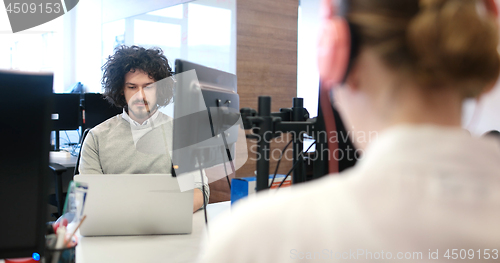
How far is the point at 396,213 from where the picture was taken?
37cm

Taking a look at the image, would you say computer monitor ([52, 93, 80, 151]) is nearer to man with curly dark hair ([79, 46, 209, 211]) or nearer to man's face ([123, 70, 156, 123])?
man with curly dark hair ([79, 46, 209, 211])

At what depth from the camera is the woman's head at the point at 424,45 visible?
384 millimetres

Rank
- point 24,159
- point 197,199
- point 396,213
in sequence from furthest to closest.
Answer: point 197,199, point 24,159, point 396,213

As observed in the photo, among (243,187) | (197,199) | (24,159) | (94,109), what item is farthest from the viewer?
(94,109)

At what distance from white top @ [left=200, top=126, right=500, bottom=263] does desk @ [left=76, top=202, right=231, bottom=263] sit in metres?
0.79

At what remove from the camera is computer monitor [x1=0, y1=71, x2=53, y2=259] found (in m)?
0.73

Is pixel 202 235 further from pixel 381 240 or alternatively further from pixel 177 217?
pixel 381 240

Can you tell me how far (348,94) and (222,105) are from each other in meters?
0.61

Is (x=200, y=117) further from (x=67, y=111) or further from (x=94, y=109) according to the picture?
(x=67, y=111)

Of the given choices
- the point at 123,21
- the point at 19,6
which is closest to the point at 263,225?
the point at 123,21

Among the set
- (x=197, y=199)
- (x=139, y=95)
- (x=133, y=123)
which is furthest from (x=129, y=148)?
(x=197, y=199)

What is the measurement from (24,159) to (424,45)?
2.38 feet

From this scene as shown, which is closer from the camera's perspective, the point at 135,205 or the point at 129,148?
the point at 135,205

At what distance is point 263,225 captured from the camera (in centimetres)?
39
